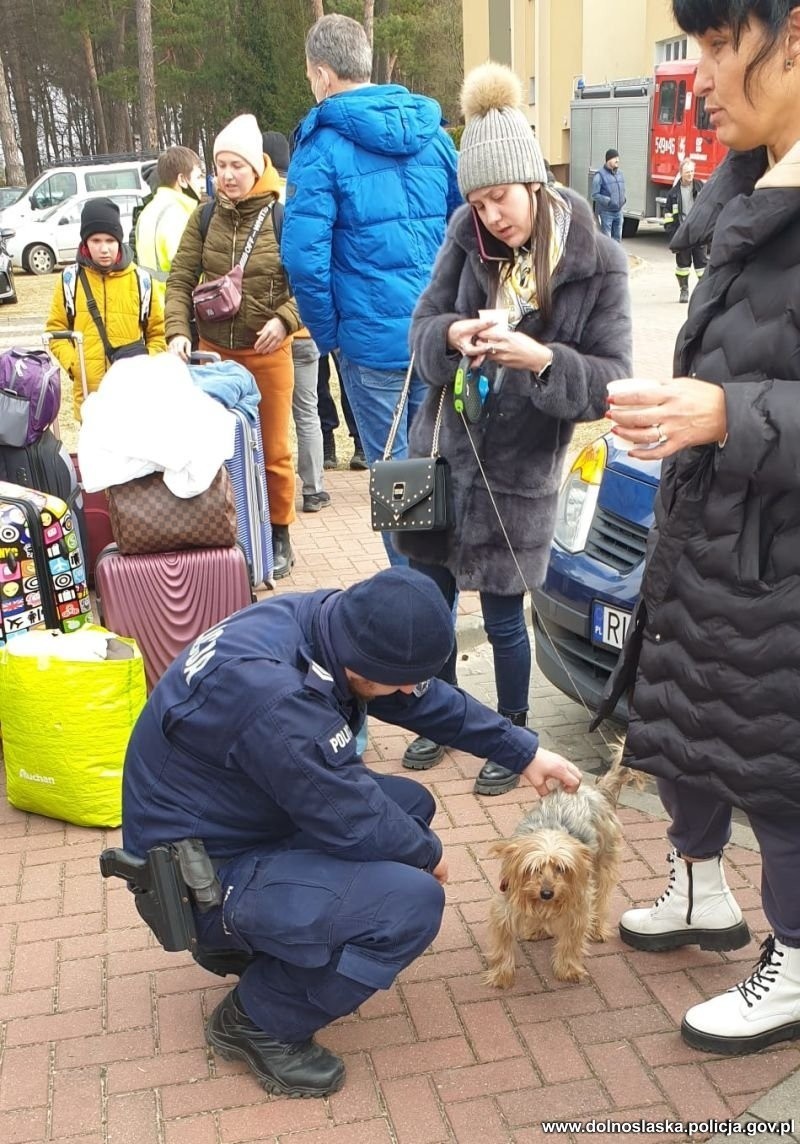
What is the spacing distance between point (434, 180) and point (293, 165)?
0.59 metres

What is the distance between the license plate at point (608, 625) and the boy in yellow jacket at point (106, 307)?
10.9 feet

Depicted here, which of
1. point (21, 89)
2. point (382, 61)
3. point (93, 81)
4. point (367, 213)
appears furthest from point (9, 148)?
point (367, 213)

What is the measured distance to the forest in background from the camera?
138 ft

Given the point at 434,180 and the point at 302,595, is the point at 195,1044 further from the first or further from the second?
the point at 434,180

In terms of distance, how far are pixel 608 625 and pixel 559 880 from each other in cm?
123

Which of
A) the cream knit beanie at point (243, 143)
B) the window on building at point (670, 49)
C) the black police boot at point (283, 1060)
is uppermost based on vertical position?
the window on building at point (670, 49)

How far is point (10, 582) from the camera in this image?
4098mm

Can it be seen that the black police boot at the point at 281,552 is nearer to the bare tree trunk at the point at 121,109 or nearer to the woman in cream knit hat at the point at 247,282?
the woman in cream knit hat at the point at 247,282

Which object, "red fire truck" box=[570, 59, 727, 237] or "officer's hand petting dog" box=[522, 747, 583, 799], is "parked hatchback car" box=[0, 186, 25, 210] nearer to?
"red fire truck" box=[570, 59, 727, 237]

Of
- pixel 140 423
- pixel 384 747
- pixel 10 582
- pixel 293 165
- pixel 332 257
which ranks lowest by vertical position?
pixel 384 747

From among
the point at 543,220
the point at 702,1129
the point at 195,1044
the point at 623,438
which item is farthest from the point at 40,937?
the point at 543,220

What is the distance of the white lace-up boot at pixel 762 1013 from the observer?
8.74ft

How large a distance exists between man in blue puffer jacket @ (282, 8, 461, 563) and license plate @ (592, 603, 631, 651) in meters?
0.95

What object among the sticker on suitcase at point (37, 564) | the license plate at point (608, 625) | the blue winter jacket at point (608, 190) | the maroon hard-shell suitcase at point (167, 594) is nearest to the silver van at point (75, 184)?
the blue winter jacket at point (608, 190)
